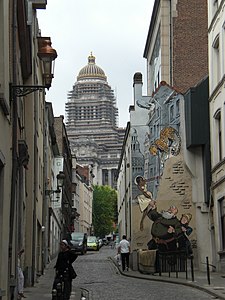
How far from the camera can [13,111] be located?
13438mm

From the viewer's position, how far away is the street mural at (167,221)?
30172 millimetres

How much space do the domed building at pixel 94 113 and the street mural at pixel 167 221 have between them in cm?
14099

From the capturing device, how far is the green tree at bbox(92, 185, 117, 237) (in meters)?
121

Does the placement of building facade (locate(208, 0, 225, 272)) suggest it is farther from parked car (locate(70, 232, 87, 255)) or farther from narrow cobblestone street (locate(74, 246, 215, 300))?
parked car (locate(70, 232, 87, 255))

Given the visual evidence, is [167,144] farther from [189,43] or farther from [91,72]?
[91,72]

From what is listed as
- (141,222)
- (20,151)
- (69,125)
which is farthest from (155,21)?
(69,125)

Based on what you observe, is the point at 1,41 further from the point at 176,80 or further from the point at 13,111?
the point at 176,80

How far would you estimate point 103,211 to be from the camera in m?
123

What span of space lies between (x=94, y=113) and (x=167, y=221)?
15104cm

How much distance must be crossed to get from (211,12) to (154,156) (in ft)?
23.0

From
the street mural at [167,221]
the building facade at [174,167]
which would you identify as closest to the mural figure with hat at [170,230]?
the street mural at [167,221]

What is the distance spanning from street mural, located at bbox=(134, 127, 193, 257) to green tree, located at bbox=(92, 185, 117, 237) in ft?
295

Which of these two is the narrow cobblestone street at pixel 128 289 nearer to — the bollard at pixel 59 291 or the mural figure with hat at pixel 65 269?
the mural figure with hat at pixel 65 269

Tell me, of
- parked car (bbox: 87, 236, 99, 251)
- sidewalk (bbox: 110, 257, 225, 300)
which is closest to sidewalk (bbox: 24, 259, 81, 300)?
sidewalk (bbox: 110, 257, 225, 300)
